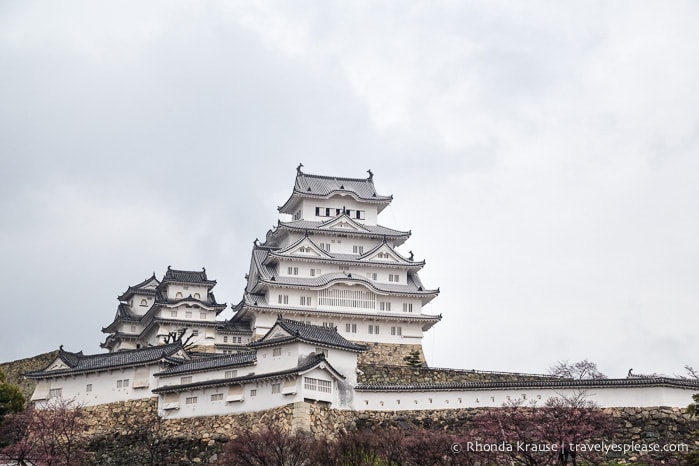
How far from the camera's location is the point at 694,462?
34.6 meters

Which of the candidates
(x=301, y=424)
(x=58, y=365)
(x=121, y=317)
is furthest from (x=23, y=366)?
(x=301, y=424)

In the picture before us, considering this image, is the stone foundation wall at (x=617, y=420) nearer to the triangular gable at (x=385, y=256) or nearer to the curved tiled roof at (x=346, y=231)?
the triangular gable at (x=385, y=256)

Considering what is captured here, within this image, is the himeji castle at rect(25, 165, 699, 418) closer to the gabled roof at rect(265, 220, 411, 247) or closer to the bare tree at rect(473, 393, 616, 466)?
the gabled roof at rect(265, 220, 411, 247)

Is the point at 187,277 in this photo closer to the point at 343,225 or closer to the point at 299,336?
the point at 343,225

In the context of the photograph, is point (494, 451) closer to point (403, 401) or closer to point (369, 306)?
point (403, 401)

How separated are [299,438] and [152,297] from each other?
29.9 metres

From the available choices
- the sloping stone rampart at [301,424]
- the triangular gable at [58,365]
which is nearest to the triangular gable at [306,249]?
the triangular gable at [58,365]

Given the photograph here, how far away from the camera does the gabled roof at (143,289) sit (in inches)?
A: 2547

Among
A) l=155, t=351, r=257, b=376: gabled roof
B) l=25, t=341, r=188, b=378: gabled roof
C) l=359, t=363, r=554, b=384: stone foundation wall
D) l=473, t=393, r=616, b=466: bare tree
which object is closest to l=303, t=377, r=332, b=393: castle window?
l=155, t=351, r=257, b=376: gabled roof

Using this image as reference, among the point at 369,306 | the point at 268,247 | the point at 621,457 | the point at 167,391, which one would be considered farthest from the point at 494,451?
the point at 268,247

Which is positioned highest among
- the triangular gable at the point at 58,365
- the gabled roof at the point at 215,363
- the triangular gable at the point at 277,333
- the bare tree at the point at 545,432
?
the triangular gable at the point at 277,333

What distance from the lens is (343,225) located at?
63.7 meters

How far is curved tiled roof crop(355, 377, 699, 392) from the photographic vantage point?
A: 41.5 meters

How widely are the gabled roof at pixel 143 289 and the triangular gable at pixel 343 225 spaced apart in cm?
1113
